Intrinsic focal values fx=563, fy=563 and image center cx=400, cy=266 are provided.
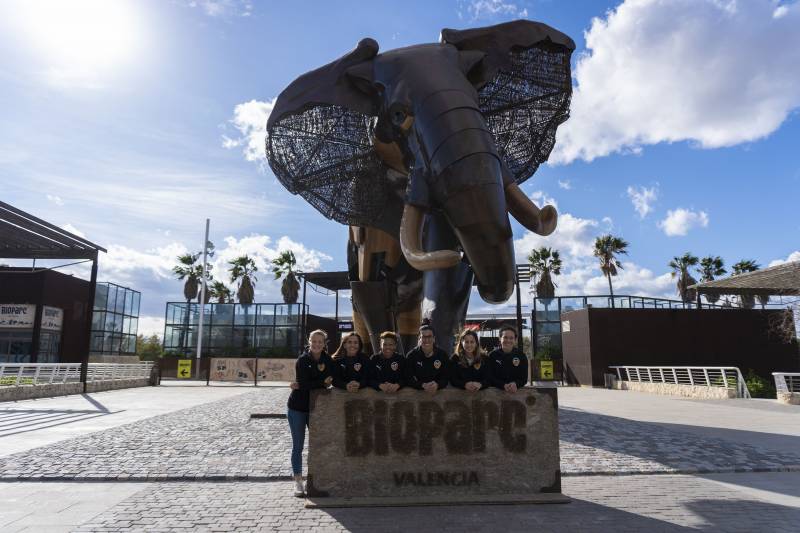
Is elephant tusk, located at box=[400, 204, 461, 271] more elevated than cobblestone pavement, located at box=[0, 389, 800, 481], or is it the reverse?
elephant tusk, located at box=[400, 204, 461, 271]

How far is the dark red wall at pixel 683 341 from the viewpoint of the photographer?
24.6 metres

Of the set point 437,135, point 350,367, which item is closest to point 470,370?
point 350,367

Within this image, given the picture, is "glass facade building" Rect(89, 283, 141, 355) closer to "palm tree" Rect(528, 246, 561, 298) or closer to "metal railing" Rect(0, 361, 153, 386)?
"metal railing" Rect(0, 361, 153, 386)

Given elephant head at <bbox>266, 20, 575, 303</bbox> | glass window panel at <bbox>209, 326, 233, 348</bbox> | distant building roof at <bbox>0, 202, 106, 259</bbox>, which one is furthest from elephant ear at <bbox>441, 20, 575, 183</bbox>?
glass window panel at <bbox>209, 326, 233, 348</bbox>

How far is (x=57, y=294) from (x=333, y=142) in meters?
30.8

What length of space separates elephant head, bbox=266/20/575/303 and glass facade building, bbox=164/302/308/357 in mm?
31488

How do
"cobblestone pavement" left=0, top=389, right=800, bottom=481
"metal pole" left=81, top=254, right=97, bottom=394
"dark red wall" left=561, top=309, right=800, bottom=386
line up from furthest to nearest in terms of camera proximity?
"dark red wall" left=561, top=309, right=800, bottom=386 < "metal pole" left=81, top=254, right=97, bottom=394 < "cobblestone pavement" left=0, top=389, right=800, bottom=481

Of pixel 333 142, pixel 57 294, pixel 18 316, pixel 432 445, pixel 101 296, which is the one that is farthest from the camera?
pixel 101 296

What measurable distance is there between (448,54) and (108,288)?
37361mm

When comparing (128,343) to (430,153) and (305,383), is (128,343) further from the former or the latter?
(430,153)

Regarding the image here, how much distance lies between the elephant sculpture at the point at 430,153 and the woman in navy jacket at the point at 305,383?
40.4 inches

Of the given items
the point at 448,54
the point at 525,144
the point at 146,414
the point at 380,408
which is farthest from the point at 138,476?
the point at 146,414

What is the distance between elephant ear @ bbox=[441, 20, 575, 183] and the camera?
5570 mm

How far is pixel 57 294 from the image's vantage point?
30.6m
